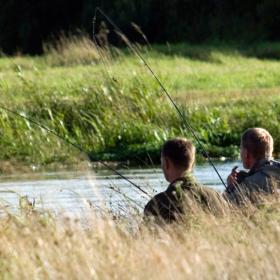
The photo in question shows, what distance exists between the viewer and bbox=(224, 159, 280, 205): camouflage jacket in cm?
898

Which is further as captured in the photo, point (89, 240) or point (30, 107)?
point (30, 107)

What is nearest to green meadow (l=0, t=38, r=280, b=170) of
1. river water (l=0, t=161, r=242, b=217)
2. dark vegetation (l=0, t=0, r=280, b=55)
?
river water (l=0, t=161, r=242, b=217)

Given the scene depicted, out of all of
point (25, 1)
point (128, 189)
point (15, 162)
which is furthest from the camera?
point (25, 1)

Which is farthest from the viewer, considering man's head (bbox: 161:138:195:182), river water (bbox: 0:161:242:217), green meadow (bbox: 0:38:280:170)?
green meadow (bbox: 0:38:280:170)

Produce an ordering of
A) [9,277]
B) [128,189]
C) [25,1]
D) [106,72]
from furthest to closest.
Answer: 1. [25,1]
2. [106,72]
3. [128,189]
4. [9,277]

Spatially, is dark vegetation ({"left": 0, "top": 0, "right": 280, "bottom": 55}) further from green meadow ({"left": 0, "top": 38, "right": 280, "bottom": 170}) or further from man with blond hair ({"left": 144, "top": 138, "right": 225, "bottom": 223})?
man with blond hair ({"left": 144, "top": 138, "right": 225, "bottom": 223})

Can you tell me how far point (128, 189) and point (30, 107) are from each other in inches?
225

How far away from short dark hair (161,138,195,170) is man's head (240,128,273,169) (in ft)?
2.89

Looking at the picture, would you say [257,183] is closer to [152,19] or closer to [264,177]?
[264,177]

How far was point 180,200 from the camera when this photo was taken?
8344 mm

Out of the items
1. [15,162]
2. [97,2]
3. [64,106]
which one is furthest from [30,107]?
[97,2]

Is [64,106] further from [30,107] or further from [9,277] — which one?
[9,277]

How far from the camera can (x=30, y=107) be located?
1811 centimetres

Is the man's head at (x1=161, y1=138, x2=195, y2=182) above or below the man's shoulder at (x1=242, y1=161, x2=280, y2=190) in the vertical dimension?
above
